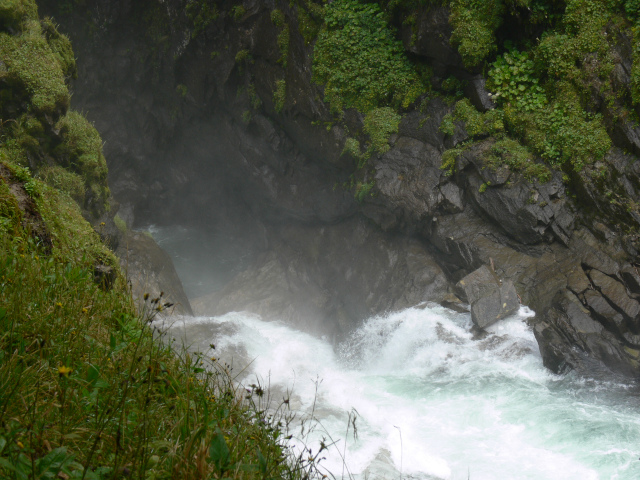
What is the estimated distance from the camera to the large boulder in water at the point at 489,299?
9.35 metres

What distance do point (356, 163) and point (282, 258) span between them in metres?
5.36

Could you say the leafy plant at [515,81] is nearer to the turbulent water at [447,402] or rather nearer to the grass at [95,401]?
the turbulent water at [447,402]

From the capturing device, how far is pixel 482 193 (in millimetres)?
10414

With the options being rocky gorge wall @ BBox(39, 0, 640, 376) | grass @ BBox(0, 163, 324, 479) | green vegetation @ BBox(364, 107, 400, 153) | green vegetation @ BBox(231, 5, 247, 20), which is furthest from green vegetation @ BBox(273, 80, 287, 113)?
grass @ BBox(0, 163, 324, 479)

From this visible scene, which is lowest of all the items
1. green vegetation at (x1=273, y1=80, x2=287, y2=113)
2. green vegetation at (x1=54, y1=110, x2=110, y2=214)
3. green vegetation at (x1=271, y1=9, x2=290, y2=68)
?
green vegetation at (x1=54, y1=110, x2=110, y2=214)

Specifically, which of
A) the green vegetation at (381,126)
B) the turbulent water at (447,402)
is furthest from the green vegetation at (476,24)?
the turbulent water at (447,402)

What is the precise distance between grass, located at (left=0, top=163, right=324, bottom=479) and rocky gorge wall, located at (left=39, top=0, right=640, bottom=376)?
7.84m

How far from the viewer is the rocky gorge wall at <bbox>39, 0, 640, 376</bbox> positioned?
9180 millimetres

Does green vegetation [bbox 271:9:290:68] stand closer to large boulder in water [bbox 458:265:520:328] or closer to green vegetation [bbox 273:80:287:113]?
green vegetation [bbox 273:80:287:113]

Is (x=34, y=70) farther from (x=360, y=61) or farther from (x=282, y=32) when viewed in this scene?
(x=360, y=61)

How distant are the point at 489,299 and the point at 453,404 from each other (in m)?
2.67

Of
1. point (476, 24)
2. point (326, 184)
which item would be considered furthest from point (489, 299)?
point (326, 184)

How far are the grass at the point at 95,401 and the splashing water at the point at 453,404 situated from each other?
173 centimetres

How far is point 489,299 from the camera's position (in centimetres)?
947
